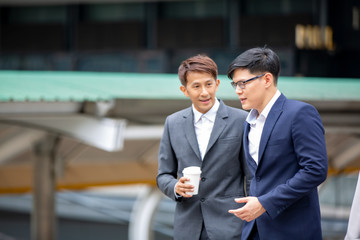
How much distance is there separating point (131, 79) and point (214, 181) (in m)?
7.54

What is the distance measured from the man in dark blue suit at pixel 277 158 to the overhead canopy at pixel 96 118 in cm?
405

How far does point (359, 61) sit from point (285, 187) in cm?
1324

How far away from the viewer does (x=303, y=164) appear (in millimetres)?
2566

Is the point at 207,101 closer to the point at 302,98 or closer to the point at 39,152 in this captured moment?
the point at 302,98

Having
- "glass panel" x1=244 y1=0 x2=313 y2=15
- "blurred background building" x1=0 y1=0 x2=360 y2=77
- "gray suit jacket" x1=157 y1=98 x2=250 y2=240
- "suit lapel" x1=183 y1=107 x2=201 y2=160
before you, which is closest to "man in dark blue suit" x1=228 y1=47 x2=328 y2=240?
"gray suit jacket" x1=157 y1=98 x2=250 y2=240

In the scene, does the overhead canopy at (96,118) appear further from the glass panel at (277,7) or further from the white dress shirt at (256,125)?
the glass panel at (277,7)

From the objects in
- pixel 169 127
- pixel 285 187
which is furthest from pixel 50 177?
Answer: pixel 285 187

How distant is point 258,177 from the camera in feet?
9.04

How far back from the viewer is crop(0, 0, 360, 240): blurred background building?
7.45 m

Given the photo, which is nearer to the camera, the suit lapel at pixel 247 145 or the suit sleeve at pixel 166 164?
the suit lapel at pixel 247 145

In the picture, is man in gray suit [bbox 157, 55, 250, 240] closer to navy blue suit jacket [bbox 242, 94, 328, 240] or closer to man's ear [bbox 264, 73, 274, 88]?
navy blue suit jacket [bbox 242, 94, 328, 240]

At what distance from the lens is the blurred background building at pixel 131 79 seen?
24.4 feet

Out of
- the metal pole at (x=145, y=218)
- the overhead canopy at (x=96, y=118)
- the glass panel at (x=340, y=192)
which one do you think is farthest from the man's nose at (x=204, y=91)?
the glass panel at (x=340, y=192)

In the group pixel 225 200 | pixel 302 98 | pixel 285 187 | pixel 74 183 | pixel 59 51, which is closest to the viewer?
pixel 285 187
